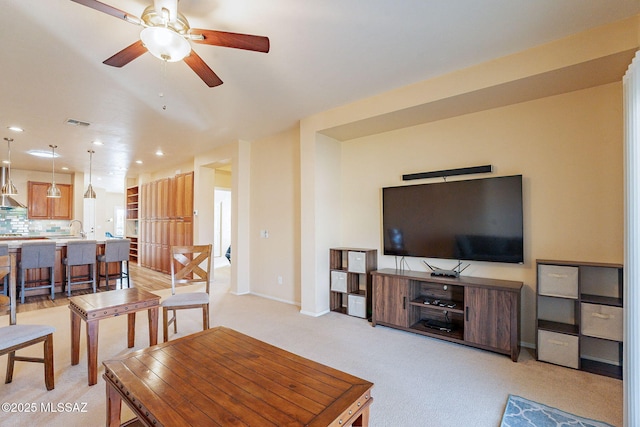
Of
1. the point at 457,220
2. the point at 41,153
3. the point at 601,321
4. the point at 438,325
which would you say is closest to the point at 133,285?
→ the point at 41,153

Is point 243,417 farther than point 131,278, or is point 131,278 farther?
point 131,278

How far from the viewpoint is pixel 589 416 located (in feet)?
6.30

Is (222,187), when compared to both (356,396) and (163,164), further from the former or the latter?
(356,396)

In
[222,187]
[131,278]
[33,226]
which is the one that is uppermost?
[222,187]

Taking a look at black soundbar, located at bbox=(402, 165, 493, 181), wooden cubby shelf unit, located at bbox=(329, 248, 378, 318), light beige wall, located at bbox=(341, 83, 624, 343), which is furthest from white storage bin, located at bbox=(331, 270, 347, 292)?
black soundbar, located at bbox=(402, 165, 493, 181)

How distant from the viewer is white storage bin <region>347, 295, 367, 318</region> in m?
3.82

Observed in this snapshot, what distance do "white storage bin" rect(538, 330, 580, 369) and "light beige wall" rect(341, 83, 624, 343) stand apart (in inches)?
12.8

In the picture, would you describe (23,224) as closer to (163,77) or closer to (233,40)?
(163,77)

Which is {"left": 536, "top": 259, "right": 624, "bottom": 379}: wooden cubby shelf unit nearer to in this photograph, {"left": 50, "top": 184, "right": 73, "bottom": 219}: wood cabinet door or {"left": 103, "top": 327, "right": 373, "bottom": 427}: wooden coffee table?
{"left": 103, "top": 327, "right": 373, "bottom": 427}: wooden coffee table

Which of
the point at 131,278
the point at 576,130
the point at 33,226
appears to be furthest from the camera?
the point at 33,226

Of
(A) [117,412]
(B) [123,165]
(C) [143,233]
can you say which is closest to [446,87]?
(A) [117,412]

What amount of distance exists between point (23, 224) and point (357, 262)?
912 centimetres

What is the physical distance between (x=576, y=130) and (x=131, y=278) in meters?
8.04

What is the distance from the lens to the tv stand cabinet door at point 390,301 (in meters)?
3.35
